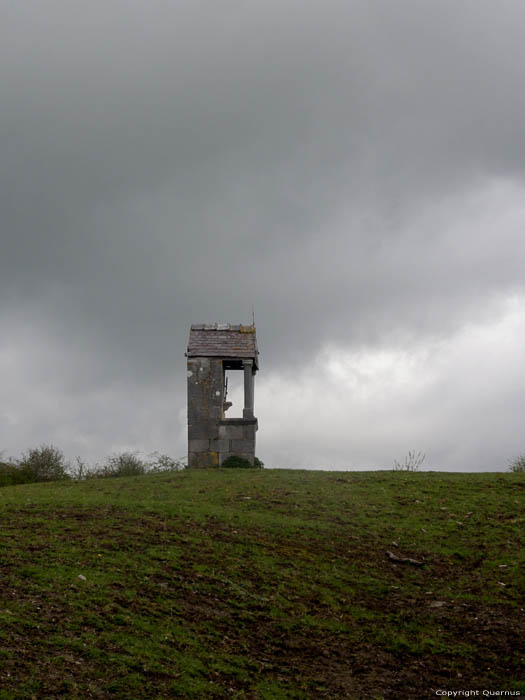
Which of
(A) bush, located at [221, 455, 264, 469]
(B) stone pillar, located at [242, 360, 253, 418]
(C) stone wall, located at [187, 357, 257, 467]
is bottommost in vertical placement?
(A) bush, located at [221, 455, 264, 469]

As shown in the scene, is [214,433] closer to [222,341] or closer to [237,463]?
[237,463]

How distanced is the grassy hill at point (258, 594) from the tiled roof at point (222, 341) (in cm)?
952

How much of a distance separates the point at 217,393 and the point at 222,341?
2459mm

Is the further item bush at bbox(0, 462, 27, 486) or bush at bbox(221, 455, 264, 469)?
bush at bbox(221, 455, 264, 469)

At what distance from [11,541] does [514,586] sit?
9.95 m

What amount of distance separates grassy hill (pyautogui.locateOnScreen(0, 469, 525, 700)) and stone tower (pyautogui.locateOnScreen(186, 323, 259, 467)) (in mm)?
7188

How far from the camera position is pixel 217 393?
29.1m

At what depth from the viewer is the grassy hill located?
1021cm

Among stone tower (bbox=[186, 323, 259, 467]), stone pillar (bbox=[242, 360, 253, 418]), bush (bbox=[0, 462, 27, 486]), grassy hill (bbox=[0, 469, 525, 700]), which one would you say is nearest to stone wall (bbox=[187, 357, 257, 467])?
stone tower (bbox=[186, 323, 259, 467])

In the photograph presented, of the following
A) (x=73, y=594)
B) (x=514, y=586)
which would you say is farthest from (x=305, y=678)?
(x=514, y=586)

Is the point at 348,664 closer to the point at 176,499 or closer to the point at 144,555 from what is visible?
the point at 144,555

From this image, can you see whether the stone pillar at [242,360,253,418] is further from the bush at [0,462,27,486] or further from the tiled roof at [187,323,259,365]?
the bush at [0,462,27,486]

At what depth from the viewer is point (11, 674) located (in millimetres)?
9070

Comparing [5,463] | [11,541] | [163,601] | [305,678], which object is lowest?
[305,678]
